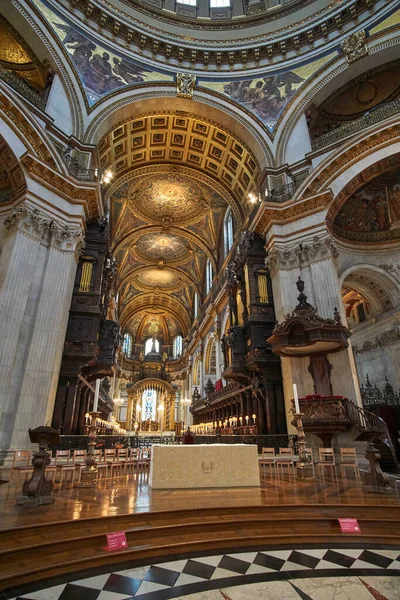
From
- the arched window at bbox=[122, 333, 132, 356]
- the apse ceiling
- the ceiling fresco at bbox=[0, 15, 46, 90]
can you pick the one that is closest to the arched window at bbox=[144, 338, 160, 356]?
the arched window at bbox=[122, 333, 132, 356]

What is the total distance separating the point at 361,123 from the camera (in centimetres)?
1189

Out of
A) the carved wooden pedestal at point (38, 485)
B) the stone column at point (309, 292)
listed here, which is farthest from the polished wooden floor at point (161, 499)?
the stone column at point (309, 292)

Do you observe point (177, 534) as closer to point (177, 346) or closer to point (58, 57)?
point (58, 57)

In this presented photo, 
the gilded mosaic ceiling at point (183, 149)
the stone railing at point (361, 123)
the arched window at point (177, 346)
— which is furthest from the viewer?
the arched window at point (177, 346)

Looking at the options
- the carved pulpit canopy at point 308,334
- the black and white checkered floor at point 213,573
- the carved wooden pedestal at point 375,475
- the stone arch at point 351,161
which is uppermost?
the stone arch at point 351,161

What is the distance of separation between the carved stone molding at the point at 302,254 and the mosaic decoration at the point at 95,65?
9891 mm

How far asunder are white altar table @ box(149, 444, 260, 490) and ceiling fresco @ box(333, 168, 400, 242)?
10.4 metres

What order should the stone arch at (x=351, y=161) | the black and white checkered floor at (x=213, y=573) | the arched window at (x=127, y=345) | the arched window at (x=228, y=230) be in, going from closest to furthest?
1. the black and white checkered floor at (x=213, y=573)
2. the stone arch at (x=351, y=161)
3. the arched window at (x=228, y=230)
4. the arched window at (x=127, y=345)

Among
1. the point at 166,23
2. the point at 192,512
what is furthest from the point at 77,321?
the point at 166,23

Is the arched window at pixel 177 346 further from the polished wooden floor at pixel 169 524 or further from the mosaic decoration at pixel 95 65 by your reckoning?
the polished wooden floor at pixel 169 524

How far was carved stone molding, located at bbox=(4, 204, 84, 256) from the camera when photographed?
9.83 m

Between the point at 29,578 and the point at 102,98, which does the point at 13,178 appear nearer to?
the point at 102,98

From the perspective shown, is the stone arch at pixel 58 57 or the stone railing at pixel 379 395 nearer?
the stone arch at pixel 58 57

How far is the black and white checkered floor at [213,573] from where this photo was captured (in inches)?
97.9
